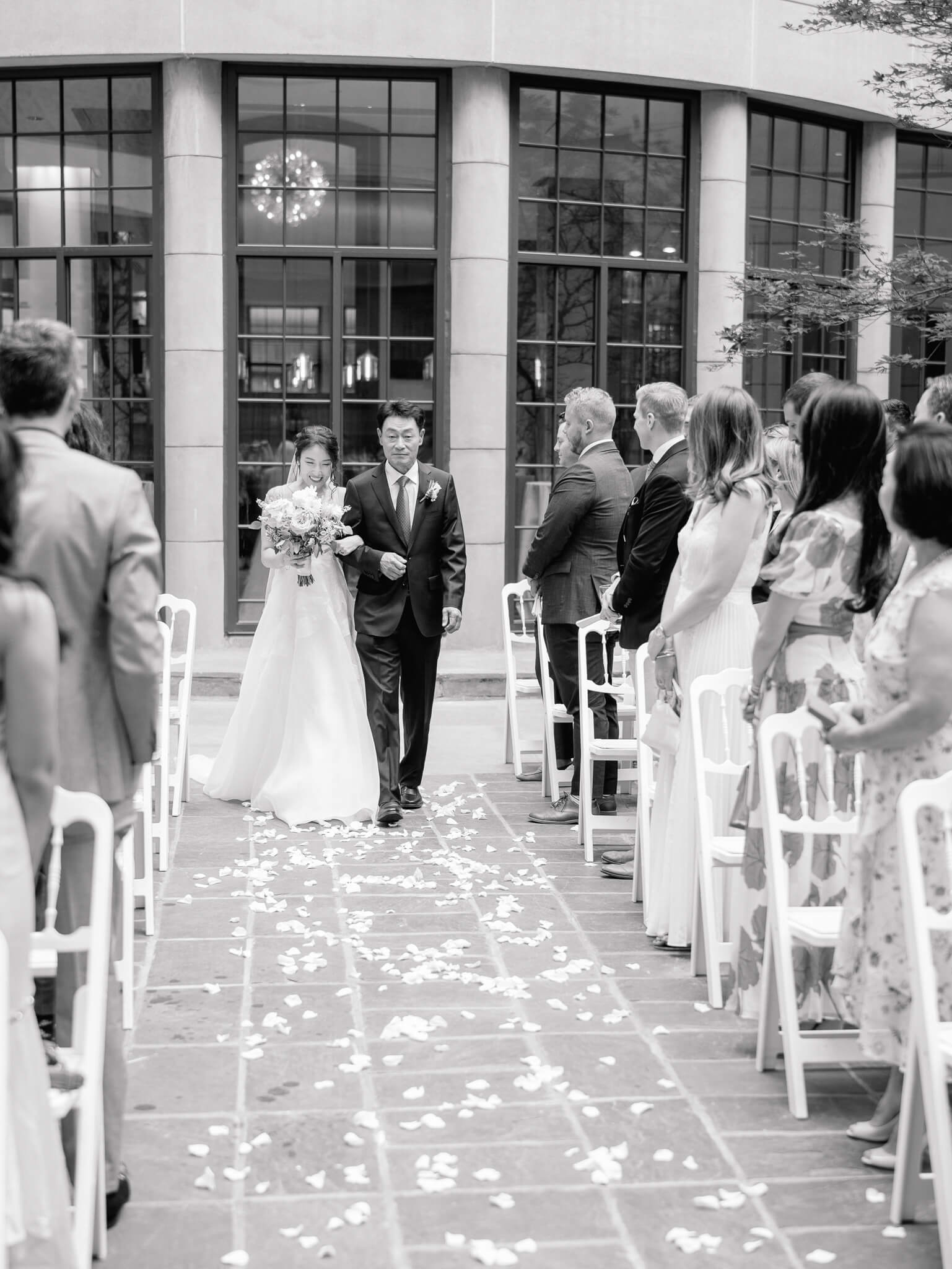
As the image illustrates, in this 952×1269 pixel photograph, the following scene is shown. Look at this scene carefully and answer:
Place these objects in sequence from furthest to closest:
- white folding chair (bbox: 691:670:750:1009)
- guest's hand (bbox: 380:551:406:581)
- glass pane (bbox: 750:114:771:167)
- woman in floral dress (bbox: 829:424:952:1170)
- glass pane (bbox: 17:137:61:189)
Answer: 1. glass pane (bbox: 750:114:771:167)
2. glass pane (bbox: 17:137:61:189)
3. guest's hand (bbox: 380:551:406:581)
4. white folding chair (bbox: 691:670:750:1009)
5. woman in floral dress (bbox: 829:424:952:1170)

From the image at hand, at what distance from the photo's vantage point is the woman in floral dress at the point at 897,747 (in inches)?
145

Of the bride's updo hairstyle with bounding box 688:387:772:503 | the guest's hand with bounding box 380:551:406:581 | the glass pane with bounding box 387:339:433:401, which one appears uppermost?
the glass pane with bounding box 387:339:433:401

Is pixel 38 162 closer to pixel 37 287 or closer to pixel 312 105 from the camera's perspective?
pixel 37 287

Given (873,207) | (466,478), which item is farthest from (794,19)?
(466,478)

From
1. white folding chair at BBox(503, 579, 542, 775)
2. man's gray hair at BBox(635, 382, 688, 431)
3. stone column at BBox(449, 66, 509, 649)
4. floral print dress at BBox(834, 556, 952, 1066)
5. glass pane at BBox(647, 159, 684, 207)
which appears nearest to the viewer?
floral print dress at BBox(834, 556, 952, 1066)

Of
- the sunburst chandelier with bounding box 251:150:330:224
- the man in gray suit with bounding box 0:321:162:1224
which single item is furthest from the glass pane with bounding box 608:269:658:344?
the man in gray suit with bounding box 0:321:162:1224

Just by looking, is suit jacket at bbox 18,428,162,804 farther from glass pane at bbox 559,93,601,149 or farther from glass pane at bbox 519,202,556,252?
glass pane at bbox 559,93,601,149

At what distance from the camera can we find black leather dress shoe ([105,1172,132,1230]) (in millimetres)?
3605

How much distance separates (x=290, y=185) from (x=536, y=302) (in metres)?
2.27

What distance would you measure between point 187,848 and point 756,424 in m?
3.53

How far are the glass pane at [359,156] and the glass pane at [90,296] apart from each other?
7.04 feet

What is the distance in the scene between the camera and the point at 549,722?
8336mm

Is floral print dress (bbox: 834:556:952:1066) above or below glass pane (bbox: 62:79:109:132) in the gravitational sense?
below

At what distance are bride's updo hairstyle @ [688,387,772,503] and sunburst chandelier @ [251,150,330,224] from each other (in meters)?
7.99
